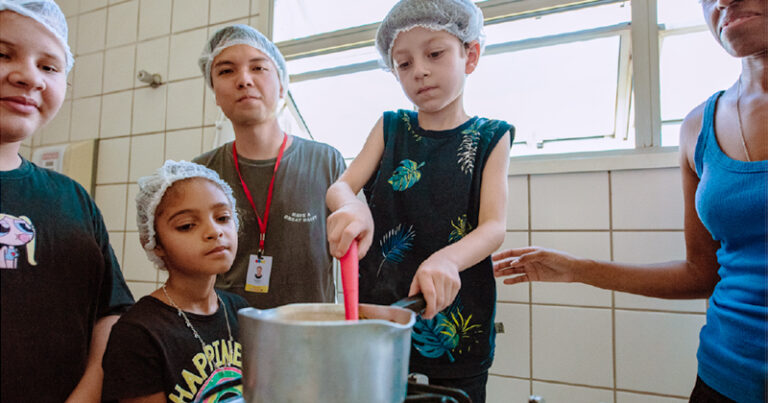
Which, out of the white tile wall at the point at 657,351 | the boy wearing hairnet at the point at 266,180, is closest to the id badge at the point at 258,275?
the boy wearing hairnet at the point at 266,180

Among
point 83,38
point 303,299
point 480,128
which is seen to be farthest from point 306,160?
point 83,38

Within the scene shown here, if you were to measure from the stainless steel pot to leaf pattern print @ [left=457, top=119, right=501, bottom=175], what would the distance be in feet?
1.49

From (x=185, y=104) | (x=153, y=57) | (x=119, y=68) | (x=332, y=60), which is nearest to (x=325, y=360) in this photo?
(x=332, y=60)

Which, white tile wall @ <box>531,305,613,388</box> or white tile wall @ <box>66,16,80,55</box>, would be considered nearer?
white tile wall @ <box>531,305,613,388</box>

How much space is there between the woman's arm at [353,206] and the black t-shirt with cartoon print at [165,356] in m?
0.33

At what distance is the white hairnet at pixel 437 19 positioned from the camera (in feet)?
2.41

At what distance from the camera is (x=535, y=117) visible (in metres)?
1.53

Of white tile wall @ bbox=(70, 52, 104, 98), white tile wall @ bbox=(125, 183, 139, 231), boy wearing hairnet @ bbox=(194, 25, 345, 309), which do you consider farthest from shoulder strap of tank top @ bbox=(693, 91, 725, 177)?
white tile wall @ bbox=(70, 52, 104, 98)

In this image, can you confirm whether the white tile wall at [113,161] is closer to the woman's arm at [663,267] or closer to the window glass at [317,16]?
the window glass at [317,16]

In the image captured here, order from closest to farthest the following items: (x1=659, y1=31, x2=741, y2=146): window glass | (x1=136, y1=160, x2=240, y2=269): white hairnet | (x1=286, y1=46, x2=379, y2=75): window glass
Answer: (x1=136, y1=160, x2=240, y2=269): white hairnet < (x1=659, y1=31, x2=741, y2=146): window glass < (x1=286, y1=46, x2=379, y2=75): window glass

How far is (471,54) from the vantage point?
0.80m

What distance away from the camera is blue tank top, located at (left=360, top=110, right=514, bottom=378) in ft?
2.32

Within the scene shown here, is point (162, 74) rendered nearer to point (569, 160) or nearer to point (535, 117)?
point (535, 117)

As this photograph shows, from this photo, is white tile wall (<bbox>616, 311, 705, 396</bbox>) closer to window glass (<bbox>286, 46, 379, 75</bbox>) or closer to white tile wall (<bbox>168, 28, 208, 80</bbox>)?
window glass (<bbox>286, 46, 379, 75</bbox>)
